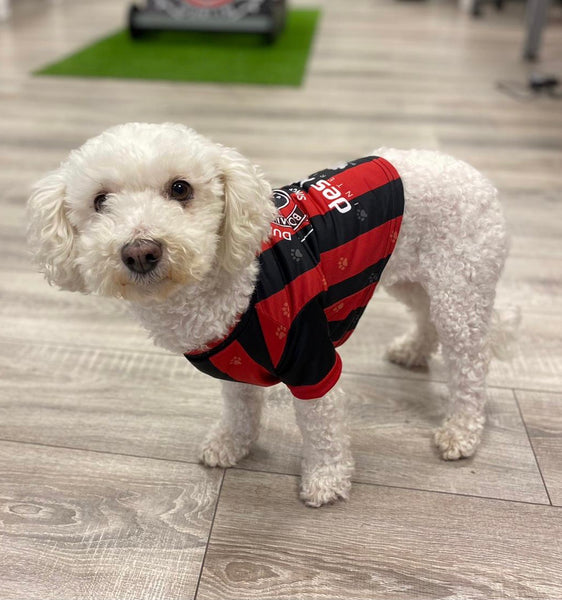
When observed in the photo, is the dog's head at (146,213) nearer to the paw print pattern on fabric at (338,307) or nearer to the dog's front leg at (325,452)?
the paw print pattern on fabric at (338,307)

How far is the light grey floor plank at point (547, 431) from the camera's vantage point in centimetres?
121

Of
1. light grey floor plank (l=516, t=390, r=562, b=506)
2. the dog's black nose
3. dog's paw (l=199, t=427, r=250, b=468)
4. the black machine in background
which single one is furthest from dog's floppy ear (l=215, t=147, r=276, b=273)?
the black machine in background

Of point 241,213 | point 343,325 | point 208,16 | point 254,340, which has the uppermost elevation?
point 241,213

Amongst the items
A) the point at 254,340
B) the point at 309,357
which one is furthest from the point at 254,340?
the point at 309,357

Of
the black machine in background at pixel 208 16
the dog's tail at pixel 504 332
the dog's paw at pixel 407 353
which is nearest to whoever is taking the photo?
the dog's tail at pixel 504 332

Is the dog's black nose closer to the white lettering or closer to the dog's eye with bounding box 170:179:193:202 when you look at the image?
the dog's eye with bounding box 170:179:193:202

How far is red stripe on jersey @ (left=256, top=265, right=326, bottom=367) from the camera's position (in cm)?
98

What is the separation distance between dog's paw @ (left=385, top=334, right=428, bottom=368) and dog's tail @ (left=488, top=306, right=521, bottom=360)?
0.61ft

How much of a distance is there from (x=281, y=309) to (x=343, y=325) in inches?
9.5

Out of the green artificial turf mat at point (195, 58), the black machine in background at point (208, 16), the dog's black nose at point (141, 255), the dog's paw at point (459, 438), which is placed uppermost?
the dog's black nose at point (141, 255)

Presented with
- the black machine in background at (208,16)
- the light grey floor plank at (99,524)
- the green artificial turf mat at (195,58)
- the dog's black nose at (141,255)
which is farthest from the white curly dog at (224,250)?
the black machine in background at (208,16)

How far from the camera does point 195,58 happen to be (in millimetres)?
4254

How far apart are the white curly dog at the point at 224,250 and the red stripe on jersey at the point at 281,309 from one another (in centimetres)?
4

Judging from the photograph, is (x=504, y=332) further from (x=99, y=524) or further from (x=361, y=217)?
(x=99, y=524)
